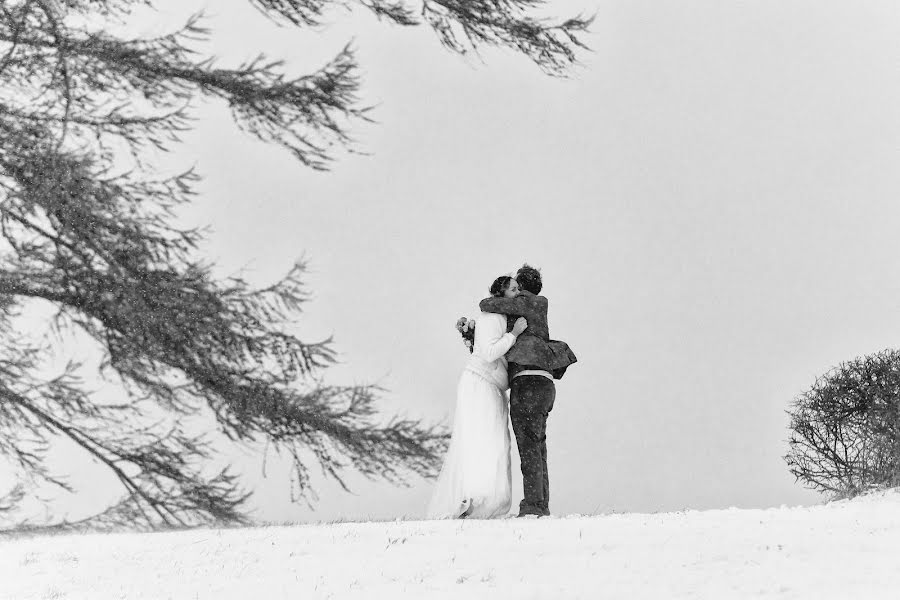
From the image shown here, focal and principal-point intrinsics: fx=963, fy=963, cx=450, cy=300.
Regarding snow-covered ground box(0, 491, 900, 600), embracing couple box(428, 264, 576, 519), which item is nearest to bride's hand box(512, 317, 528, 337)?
embracing couple box(428, 264, 576, 519)

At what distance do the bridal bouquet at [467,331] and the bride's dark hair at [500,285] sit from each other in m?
0.37

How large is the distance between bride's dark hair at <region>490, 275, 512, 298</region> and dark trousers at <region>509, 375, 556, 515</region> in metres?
0.75

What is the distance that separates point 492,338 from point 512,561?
2354 millimetres

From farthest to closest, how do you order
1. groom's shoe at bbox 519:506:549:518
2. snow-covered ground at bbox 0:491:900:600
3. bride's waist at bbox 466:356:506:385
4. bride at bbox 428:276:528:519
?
bride's waist at bbox 466:356:506:385 < bride at bbox 428:276:528:519 < groom's shoe at bbox 519:506:549:518 < snow-covered ground at bbox 0:491:900:600

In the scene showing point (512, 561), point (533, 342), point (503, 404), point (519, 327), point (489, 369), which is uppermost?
point (519, 327)

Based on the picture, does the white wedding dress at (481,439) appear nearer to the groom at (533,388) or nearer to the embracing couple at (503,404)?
the embracing couple at (503,404)

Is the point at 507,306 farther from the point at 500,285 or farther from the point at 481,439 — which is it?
the point at 481,439

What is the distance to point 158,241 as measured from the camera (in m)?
9.08

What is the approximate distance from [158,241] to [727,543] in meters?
5.77

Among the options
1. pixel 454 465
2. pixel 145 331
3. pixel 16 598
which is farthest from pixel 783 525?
pixel 145 331

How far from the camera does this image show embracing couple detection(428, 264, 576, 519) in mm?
7746

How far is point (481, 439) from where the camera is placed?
793 cm

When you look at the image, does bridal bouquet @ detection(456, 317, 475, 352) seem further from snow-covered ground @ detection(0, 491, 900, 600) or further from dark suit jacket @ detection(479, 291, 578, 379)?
snow-covered ground @ detection(0, 491, 900, 600)

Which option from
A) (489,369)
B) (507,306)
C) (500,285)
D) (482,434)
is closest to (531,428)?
(482,434)
